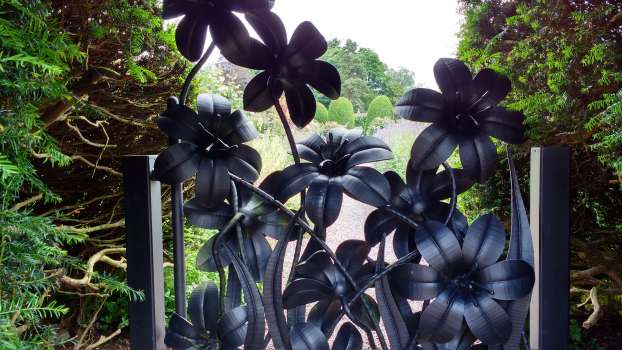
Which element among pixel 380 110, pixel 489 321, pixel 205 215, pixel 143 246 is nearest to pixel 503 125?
pixel 489 321

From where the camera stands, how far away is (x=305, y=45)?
27.8 inches

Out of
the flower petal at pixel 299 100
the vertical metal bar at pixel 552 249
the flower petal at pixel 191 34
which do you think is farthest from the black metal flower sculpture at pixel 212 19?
the vertical metal bar at pixel 552 249

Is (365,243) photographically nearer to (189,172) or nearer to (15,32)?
(189,172)

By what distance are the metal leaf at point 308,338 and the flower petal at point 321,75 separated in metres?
0.41

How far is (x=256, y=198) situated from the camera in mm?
788

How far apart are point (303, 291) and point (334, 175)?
0.21 m

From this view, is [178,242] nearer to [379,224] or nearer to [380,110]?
[379,224]

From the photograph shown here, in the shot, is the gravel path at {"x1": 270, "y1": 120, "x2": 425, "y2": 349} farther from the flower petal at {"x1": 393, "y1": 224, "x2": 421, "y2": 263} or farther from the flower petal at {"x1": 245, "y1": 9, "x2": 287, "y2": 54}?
A: the flower petal at {"x1": 245, "y1": 9, "x2": 287, "y2": 54}

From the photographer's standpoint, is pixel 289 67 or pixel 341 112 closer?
pixel 289 67

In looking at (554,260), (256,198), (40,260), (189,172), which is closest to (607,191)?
(554,260)

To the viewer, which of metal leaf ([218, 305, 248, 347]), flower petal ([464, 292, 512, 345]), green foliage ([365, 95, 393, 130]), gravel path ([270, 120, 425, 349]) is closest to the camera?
flower petal ([464, 292, 512, 345])

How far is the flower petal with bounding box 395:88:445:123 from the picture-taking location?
697 millimetres

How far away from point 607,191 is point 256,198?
121 centimetres

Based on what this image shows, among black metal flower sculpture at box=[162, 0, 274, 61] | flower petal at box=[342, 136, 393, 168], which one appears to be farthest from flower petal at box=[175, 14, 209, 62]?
flower petal at box=[342, 136, 393, 168]
